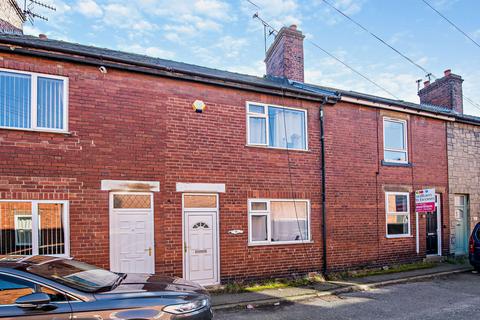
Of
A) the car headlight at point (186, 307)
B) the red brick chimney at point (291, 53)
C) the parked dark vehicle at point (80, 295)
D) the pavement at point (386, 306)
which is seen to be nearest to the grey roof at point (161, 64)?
the red brick chimney at point (291, 53)

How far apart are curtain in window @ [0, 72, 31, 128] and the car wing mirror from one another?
4758 mm

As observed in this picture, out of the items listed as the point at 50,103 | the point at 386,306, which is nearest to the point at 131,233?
the point at 50,103

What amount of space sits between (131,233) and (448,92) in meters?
14.5

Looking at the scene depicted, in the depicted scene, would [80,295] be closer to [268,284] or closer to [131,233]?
[131,233]

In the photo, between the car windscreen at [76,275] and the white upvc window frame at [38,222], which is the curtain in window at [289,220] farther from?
the car windscreen at [76,275]

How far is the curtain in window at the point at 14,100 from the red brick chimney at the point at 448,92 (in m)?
15.7

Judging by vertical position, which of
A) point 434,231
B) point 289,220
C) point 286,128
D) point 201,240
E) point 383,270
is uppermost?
point 286,128

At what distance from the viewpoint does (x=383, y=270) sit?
11.1 meters

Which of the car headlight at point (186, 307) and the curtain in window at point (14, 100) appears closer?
the car headlight at point (186, 307)

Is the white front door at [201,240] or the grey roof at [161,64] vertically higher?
the grey roof at [161,64]

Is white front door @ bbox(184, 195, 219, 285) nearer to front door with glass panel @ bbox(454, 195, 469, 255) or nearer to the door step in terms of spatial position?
the door step

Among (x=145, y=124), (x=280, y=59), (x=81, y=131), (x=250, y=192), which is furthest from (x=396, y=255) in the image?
(x=81, y=131)

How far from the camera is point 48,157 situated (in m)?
7.52

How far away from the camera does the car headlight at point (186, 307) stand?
14.2 ft
